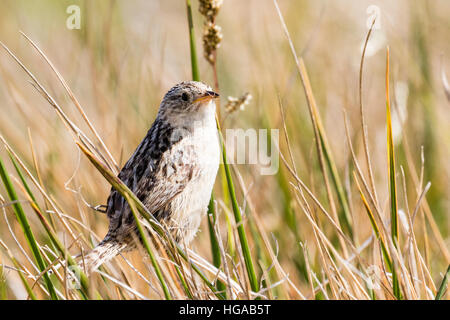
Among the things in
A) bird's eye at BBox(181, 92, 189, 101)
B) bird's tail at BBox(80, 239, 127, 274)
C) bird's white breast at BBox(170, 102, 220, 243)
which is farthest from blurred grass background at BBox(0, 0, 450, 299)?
bird's eye at BBox(181, 92, 189, 101)

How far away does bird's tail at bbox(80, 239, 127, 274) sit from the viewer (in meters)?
2.43

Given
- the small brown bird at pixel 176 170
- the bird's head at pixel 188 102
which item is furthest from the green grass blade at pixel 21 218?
the bird's head at pixel 188 102

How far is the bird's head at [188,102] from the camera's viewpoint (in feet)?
9.20

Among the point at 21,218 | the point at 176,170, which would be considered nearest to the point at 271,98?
the point at 176,170

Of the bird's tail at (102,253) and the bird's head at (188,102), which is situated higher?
the bird's head at (188,102)

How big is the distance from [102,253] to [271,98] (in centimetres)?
250

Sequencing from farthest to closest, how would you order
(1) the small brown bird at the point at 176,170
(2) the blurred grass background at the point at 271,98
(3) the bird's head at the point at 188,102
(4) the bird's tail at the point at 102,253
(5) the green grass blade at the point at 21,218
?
(2) the blurred grass background at the point at 271,98, (3) the bird's head at the point at 188,102, (1) the small brown bird at the point at 176,170, (4) the bird's tail at the point at 102,253, (5) the green grass blade at the point at 21,218

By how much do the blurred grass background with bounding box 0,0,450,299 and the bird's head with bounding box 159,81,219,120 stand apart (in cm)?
45

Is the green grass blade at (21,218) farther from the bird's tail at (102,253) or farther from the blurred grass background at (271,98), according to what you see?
the blurred grass background at (271,98)

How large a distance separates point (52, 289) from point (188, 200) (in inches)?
30.0

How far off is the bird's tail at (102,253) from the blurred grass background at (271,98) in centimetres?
38

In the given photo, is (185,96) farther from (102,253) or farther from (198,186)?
(102,253)

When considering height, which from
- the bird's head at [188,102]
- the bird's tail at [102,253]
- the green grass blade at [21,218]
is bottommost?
the bird's tail at [102,253]
